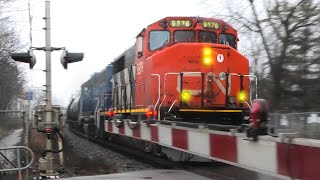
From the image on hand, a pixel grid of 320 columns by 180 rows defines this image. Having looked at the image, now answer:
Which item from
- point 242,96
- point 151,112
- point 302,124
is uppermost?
point 242,96

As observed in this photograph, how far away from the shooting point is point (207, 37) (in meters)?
12.2

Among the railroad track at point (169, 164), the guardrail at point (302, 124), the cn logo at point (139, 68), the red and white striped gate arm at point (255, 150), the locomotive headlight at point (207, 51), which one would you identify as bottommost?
the railroad track at point (169, 164)

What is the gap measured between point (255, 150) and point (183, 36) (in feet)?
21.8

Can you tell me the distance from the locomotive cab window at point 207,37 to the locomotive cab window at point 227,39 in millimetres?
247

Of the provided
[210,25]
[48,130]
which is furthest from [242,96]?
[48,130]

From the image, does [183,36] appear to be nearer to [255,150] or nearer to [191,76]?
[191,76]

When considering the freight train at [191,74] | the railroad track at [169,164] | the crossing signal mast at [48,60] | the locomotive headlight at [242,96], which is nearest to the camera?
the railroad track at [169,164]

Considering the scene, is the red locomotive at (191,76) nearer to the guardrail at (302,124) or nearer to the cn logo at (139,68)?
the cn logo at (139,68)

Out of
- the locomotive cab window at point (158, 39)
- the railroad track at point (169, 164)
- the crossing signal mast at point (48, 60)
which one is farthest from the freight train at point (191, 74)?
the crossing signal mast at point (48, 60)

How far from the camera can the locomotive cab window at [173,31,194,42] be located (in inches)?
475

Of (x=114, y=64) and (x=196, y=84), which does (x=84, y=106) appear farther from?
(x=196, y=84)

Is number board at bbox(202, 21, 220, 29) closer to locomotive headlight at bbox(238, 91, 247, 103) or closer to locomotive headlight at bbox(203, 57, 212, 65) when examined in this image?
locomotive headlight at bbox(203, 57, 212, 65)

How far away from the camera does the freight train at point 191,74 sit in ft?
35.7

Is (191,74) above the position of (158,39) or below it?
below
